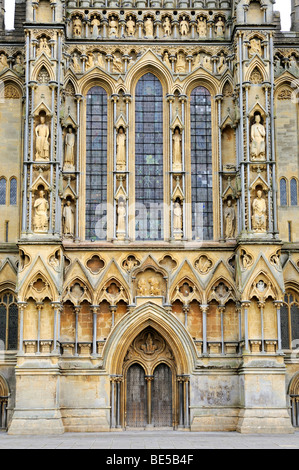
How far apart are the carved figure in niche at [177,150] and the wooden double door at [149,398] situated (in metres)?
7.20

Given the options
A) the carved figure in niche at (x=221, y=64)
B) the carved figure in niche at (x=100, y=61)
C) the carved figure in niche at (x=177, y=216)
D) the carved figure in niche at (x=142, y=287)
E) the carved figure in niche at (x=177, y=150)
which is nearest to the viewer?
the carved figure in niche at (x=142, y=287)

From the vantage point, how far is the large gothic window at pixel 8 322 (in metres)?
27.1

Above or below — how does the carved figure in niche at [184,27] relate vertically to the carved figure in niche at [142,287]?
above

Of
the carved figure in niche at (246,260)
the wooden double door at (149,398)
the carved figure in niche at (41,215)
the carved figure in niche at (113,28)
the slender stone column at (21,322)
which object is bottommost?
the wooden double door at (149,398)

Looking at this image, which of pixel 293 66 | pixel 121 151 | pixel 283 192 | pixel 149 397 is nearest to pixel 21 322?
pixel 149 397

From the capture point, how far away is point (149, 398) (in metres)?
26.5

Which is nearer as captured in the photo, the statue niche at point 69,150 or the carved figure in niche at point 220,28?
the statue niche at point 69,150

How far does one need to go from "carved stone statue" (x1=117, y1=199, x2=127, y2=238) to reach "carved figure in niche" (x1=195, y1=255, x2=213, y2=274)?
2.90 m

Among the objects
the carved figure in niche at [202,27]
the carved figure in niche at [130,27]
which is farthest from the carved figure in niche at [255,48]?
the carved figure in niche at [130,27]

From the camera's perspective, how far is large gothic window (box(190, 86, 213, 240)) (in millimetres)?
28031

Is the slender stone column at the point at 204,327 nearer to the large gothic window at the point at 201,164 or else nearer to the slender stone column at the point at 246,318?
the slender stone column at the point at 246,318
